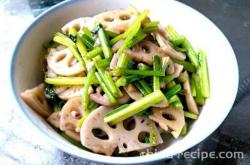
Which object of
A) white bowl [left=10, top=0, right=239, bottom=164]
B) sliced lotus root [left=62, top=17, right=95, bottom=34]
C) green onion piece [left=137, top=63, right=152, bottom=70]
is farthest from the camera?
sliced lotus root [left=62, top=17, right=95, bottom=34]

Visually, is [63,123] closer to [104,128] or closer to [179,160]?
[104,128]

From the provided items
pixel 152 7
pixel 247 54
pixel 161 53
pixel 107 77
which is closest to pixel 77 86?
pixel 107 77

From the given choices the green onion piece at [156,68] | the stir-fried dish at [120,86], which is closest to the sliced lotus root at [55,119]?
the stir-fried dish at [120,86]

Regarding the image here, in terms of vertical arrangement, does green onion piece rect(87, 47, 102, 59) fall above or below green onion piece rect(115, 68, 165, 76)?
above

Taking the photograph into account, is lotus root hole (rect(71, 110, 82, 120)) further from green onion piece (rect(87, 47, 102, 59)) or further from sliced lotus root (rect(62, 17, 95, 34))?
sliced lotus root (rect(62, 17, 95, 34))

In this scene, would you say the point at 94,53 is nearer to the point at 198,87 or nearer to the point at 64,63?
the point at 64,63

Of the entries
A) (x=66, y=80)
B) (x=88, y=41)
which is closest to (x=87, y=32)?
(x=88, y=41)

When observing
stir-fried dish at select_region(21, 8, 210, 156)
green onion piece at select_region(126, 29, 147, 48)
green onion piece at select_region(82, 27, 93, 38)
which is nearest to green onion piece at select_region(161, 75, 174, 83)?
stir-fried dish at select_region(21, 8, 210, 156)
